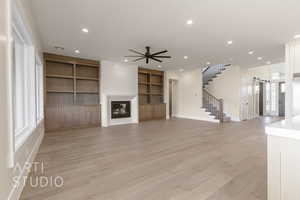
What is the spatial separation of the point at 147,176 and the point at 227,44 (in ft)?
14.6

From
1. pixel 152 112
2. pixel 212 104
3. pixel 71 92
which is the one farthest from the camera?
pixel 212 104

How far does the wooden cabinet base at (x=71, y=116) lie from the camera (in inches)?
A: 218

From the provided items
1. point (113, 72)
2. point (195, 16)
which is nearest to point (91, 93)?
point (113, 72)

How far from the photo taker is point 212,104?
8.97 m

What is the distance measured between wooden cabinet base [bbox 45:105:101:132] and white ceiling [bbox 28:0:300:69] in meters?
2.14

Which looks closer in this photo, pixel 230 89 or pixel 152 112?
pixel 230 89

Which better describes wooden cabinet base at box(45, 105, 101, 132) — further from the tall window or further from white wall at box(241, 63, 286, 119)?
white wall at box(241, 63, 286, 119)

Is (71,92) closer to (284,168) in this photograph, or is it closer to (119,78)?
(119,78)

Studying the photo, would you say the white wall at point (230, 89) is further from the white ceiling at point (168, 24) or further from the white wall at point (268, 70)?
the white ceiling at point (168, 24)

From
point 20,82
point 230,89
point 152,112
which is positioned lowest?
point 152,112

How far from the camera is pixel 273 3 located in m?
2.69

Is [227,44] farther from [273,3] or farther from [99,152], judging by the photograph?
[99,152]

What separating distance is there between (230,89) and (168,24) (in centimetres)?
645

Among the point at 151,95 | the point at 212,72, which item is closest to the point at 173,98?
the point at 151,95
